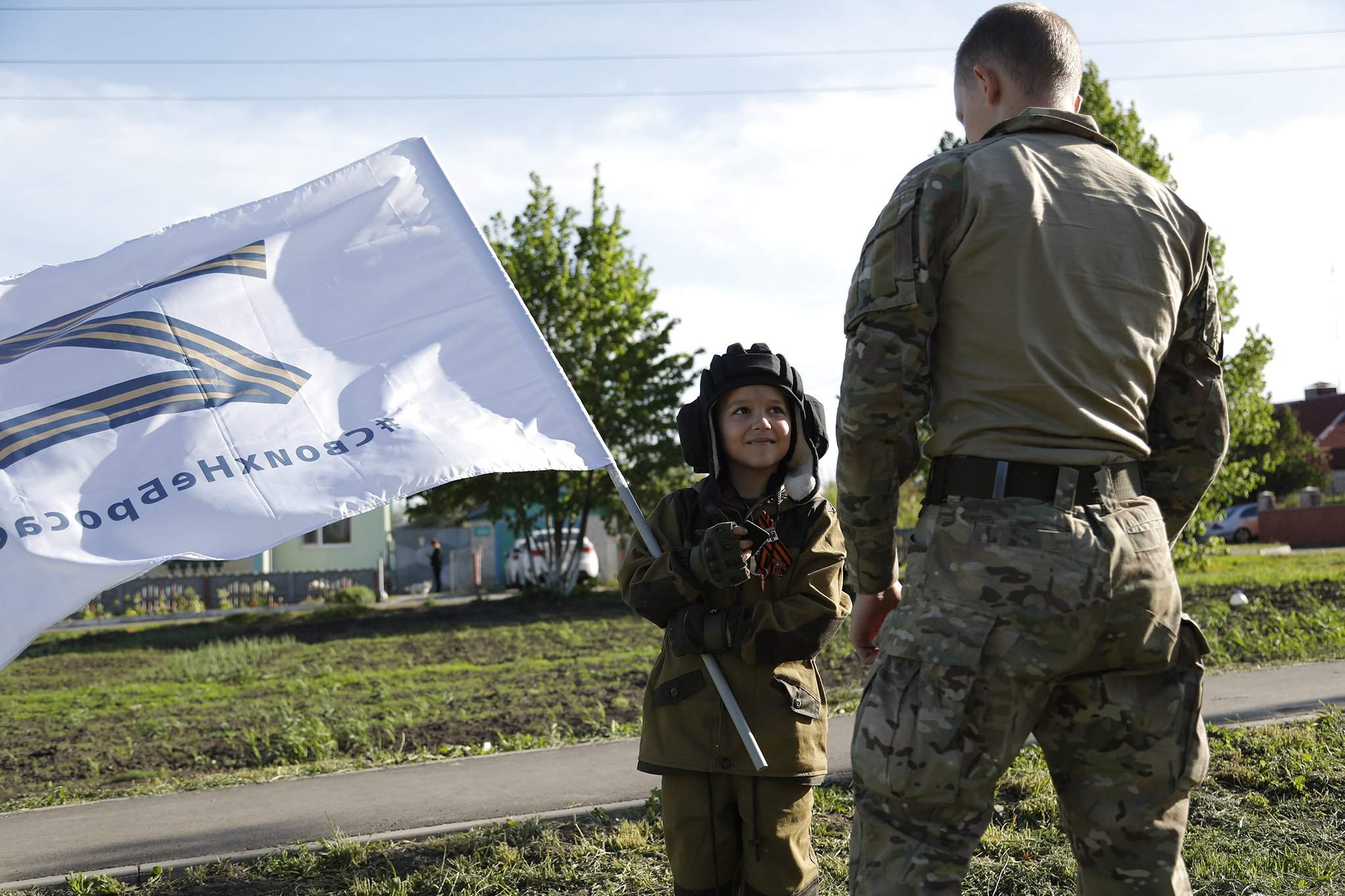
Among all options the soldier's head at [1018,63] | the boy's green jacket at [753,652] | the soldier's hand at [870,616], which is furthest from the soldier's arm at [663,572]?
the soldier's head at [1018,63]

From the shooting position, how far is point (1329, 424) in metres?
62.5

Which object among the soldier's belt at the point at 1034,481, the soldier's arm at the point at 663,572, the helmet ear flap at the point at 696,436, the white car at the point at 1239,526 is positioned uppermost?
the helmet ear flap at the point at 696,436

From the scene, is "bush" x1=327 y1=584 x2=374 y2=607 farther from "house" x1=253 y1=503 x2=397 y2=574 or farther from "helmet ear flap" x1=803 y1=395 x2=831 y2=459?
"helmet ear flap" x1=803 y1=395 x2=831 y2=459

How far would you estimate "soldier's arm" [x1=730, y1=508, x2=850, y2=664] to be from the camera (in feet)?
11.1

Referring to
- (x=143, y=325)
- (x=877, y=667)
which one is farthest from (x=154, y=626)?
(x=877, y=667)

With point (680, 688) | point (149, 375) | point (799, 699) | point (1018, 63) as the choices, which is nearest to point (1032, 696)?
point (799, 699)

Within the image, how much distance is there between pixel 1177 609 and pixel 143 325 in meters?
3.37

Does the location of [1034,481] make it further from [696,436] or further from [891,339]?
[696,436]

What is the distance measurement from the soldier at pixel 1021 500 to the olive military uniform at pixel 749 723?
798 millimetres

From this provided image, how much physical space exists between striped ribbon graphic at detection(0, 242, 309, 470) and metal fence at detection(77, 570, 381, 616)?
26.1 m

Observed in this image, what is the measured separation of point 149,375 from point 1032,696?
3.01m

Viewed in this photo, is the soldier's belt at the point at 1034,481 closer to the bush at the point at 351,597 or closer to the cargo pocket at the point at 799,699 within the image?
the cargo pocket at the point at 799,699

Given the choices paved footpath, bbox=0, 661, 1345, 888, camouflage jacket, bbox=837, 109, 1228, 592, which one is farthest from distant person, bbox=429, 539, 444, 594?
camouflage jacket, bbox=837, 109, 1228, 592

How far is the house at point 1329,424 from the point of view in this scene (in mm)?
56281
